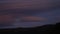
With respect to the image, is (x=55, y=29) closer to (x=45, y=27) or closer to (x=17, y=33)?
(x=45, y=27)

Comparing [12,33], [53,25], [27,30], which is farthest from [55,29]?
[12,33]

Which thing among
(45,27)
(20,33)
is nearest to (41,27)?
(45,27)

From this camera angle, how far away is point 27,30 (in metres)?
7.90

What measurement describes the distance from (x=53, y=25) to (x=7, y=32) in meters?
1.74

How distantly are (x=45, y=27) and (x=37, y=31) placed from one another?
1.16 feet

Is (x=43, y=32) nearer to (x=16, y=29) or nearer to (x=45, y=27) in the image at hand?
(x=45, y=27)

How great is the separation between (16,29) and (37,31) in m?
0.82

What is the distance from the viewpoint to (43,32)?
7734 mm

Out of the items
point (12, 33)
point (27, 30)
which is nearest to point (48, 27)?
point (27, 30)

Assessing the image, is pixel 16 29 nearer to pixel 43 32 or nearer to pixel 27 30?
pixel 27 30

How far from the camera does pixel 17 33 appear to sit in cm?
789

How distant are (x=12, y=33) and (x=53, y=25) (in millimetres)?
1563

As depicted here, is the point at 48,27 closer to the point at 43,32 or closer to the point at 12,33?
the point at 43,32

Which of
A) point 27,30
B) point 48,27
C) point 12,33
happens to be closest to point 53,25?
point 48,27
